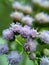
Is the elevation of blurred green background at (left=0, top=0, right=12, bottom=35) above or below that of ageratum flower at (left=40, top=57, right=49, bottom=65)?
above

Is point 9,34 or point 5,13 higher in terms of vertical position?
point 5,13

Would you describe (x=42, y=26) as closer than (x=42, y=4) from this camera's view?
Yes

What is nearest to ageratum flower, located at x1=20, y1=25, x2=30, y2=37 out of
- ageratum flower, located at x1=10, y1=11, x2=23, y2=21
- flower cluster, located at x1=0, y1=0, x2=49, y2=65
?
flower cluster, located at x1=0, y1=0, x2=49, y2=65

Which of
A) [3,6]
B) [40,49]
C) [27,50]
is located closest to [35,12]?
[3,6]

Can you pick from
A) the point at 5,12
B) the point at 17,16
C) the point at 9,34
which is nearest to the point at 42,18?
the point at 17,16

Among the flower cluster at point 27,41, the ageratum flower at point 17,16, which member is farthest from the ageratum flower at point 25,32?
the ageratum flower at point 17,16

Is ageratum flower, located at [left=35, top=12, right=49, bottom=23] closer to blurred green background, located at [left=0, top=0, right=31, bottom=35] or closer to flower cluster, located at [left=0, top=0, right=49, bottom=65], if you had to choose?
blurred green background, located at [left=0, top=0, right=31, bottom=35]

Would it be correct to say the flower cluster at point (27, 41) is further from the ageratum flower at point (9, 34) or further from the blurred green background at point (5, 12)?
the blurred green background at point (5, 12)

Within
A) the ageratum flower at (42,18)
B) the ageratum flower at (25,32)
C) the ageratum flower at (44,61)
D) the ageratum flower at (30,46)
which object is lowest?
the ageratum flower at (44,61)

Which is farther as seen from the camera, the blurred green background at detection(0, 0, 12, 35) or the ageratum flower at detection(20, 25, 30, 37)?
the blurred green background at detection(0, 0, 12, 35)

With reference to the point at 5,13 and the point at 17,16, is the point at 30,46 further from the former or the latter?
the point at 5,13

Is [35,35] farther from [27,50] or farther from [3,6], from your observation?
[3,6]
